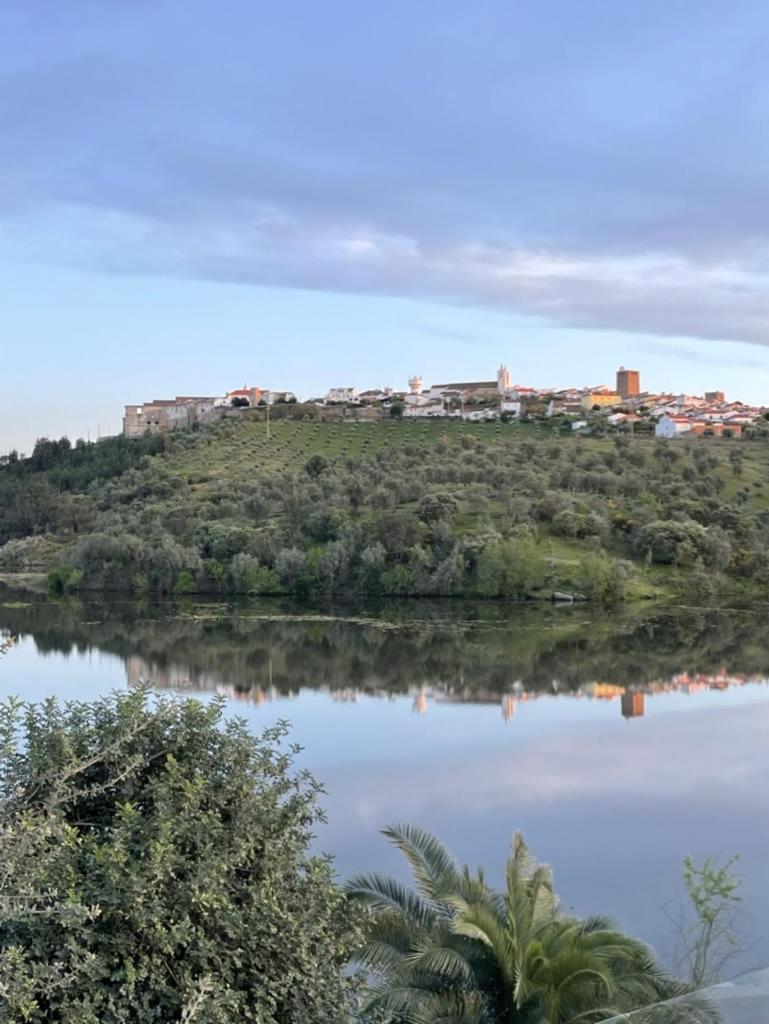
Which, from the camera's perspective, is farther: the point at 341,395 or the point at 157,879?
the point at 341,395

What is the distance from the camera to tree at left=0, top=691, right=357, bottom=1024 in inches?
227

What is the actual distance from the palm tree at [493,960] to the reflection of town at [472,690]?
1990 centimetres

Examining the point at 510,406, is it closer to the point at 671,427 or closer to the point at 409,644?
the point at 671,427

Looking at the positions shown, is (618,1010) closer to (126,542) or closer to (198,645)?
(198,645)

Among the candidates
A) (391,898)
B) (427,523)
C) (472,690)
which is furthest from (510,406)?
(391,898)

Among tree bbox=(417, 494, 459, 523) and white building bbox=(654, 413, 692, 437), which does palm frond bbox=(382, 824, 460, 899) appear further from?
white building bbox=(654, 413, 692, 437)

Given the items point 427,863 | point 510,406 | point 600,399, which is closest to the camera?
point 427,863

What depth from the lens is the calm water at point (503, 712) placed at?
17.2 m

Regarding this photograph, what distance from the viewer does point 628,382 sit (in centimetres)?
13700

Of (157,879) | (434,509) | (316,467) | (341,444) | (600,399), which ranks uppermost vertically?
(600,399)

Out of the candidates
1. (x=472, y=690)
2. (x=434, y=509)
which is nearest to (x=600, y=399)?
(x=434, y=509)

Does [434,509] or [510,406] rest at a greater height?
[510,406]

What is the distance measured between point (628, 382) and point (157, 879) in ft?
448

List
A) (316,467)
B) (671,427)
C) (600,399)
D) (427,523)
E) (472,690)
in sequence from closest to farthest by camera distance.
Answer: (472,690) → (427,523) → (316,467) → (671,427) → (600,399)
